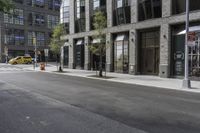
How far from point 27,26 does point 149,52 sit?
59.2 meters

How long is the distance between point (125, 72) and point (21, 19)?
2182 inches

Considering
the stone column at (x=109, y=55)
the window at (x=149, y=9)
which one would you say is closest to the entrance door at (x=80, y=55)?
the stone column at (x=109, y=55)

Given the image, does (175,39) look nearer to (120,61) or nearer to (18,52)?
(120,61)

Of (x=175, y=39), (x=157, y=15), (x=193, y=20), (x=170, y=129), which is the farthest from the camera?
(x=157, y=15)

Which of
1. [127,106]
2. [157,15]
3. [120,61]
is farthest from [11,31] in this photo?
[127,106]

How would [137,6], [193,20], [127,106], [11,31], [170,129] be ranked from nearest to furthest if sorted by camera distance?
[170,129] < [127,106] < [193,20] < [137,6] < [11,31]

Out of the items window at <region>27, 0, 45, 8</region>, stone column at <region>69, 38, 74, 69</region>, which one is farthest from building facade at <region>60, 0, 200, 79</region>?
window at <region>27, 0, 45, 8</region>

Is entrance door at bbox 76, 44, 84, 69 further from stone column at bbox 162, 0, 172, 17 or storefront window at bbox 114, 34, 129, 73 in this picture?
stone column at bbox 162, 0, 172, 17

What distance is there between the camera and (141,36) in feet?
98.4

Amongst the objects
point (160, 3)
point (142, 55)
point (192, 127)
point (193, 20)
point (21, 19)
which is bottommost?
point (192, 127)

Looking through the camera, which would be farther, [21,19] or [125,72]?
[21,19]

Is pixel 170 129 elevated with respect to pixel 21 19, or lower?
lower

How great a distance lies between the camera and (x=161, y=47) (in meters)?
26.4

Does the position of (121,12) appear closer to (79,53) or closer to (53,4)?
(79,53)
